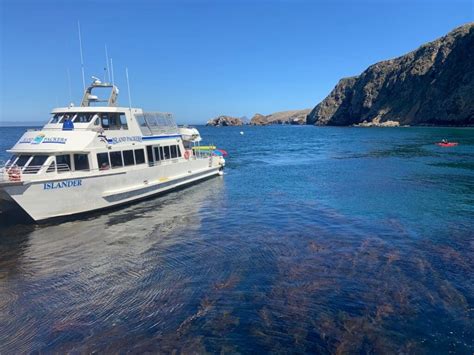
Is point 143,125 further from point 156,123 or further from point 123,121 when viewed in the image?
point 123,121

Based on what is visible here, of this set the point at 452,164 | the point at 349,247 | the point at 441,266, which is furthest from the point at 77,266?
the point at 452,164

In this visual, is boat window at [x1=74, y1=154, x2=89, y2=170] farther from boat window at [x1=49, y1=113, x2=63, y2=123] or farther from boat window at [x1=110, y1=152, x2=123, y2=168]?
boat window at [x1=49, y1=113, x2=63, y2=123]

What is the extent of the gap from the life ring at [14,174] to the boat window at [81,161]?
9.23 ft

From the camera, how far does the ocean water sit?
8.33m

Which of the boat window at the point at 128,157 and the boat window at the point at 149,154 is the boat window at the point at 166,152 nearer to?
the boat window at the point at 149,154

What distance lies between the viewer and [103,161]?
786 inches

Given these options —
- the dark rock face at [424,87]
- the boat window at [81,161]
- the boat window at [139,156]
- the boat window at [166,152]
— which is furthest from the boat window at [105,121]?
the dark rock face at [424,87]

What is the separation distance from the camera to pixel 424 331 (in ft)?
27.6

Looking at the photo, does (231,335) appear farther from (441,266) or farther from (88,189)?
(88,189)

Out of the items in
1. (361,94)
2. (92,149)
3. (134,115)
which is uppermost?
(361,94)

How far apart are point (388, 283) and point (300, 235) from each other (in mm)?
5164

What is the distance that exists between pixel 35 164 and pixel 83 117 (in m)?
4.16

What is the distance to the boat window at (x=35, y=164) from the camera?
17.5 m

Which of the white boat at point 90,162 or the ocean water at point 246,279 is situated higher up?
the white boat at point 90,162
